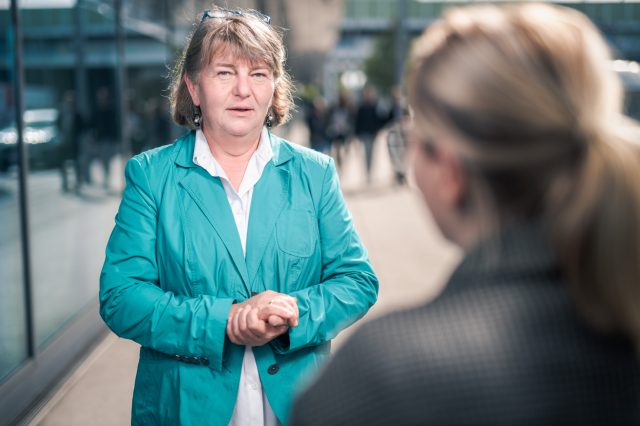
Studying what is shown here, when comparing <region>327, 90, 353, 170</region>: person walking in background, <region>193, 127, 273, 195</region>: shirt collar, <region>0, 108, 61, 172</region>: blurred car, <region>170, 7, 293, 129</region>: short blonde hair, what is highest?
<region>170, 7, 293, 129</region>: short blonde hair

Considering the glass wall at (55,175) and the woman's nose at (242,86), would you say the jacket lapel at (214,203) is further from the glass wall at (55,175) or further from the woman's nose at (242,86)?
the glass wall at (55,175)

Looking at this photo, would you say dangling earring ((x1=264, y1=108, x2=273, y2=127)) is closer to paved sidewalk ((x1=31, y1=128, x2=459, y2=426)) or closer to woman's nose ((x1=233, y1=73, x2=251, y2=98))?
woman's nose ((x1=233, y1=73, x2=251, y2=98))

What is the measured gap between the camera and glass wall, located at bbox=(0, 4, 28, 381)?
4336mm

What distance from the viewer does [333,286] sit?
2.18 meters

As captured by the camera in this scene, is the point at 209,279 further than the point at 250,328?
Yes

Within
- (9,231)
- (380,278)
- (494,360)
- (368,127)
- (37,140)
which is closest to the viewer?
(494,360)

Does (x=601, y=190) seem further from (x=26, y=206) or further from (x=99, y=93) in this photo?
(x=99, y=93)

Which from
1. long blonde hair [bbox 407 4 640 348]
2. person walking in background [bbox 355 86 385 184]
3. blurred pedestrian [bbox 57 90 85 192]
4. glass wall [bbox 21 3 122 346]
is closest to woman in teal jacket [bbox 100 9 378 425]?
long blonde hair [bbox 407 4 640 348]

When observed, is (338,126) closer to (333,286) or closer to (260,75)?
(260,75)

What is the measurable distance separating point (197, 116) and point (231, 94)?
0.22 metres

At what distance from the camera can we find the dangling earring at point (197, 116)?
7.90 ft

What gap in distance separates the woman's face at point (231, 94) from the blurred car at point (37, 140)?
2419 millimetres

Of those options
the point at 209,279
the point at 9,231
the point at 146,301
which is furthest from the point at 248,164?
the point at 9,231

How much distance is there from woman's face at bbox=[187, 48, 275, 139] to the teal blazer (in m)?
0.13
